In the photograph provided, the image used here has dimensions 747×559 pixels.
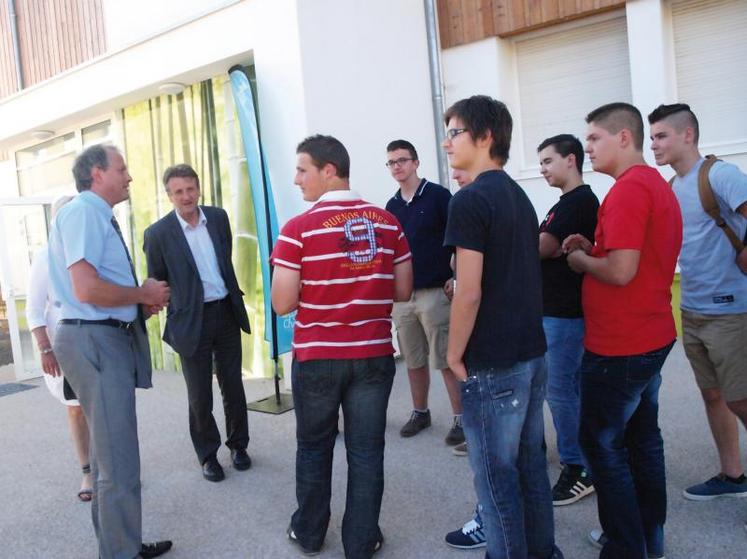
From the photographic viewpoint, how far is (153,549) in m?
3.10

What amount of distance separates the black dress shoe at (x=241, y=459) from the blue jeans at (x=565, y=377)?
1985mm

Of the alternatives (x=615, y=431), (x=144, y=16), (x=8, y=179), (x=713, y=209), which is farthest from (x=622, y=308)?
(x=8, y=179)

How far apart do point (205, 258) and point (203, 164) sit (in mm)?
2801

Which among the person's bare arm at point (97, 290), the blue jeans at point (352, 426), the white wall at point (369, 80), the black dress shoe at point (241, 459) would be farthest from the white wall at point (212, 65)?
the blue jeans at point (352, 426)

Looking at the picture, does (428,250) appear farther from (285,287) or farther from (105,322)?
(105,322)

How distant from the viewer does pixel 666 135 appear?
301 cm

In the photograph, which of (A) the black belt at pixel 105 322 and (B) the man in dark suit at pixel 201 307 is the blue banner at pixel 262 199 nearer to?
(B) the man in dark suit at pixel 201 307

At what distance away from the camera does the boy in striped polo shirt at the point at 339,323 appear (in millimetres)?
2676

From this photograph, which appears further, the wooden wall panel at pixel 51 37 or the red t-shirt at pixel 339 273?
the wooden wall panel at pixel 51 37

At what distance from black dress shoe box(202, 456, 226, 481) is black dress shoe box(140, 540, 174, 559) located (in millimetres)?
841

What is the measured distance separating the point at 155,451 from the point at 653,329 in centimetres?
365

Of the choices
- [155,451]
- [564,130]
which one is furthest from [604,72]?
[155,451]

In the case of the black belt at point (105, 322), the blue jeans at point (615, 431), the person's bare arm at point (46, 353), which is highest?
the black belt at point (105, 322)

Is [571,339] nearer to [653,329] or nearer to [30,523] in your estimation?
[653,329]
